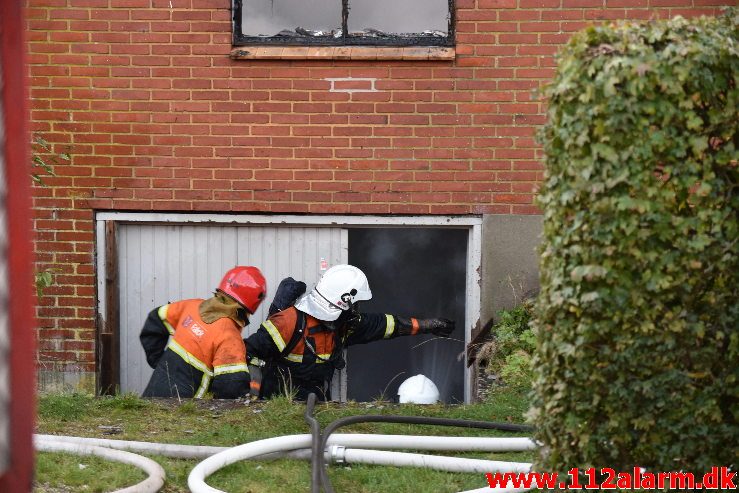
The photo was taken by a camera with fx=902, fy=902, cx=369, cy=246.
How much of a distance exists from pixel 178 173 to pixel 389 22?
2.17 m

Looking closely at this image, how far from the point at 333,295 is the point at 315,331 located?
0.38 meters

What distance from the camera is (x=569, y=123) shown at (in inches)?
143

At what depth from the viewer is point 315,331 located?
Result: 7480 mm

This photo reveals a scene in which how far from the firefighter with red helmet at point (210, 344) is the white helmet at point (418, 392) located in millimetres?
1374

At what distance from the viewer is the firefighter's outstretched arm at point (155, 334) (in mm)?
7230

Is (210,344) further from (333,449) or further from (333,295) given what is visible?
(333,449)

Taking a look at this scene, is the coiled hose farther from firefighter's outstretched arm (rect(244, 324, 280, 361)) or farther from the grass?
firefighter's outstretched arm (rect(244, 324, 280, 361))

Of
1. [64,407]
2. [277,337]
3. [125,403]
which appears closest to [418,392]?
[277,337]

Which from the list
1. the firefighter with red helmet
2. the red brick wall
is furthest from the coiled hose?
the red brick wall

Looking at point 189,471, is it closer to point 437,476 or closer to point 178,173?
point 437,476

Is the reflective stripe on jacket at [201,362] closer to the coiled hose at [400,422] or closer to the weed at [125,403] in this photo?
the weed at [125,403]

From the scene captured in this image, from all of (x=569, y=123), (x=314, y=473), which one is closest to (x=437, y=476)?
(x=314, y=473)

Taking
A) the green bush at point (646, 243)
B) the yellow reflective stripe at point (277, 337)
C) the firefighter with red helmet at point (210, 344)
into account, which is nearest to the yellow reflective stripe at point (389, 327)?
the yellow reflective stripe at point (277, 337)

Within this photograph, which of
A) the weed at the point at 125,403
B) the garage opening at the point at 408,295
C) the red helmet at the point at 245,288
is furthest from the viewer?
the garage opening at the point at 408,295
